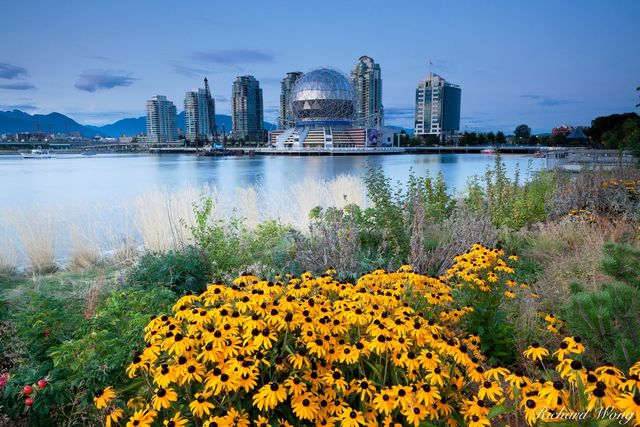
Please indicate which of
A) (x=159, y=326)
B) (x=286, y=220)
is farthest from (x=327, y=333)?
(x=286, y=220)

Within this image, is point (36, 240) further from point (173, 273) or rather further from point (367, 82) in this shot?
point (367, 82)

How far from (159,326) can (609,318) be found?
106 inches

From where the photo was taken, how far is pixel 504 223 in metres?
8.00

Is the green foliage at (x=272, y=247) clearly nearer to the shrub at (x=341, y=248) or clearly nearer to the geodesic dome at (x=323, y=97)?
the shrub at (x=341, y=248)

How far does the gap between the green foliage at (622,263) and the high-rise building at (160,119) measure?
590 ft

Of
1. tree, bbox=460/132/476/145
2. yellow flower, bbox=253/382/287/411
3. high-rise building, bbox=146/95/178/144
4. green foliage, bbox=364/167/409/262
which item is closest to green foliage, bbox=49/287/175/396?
yellow flower, bbox=253/382/287/411

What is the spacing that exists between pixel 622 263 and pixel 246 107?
189m

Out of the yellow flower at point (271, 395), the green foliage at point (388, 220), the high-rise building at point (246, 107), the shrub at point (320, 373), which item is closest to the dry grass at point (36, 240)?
the green foliage at point (388, 220)

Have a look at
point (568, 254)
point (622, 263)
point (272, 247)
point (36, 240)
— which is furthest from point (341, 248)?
point (36, 240)

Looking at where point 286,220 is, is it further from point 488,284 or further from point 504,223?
point 488,284

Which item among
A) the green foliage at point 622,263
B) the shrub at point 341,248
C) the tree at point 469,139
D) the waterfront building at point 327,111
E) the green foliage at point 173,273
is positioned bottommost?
the green foliage at point 173,273

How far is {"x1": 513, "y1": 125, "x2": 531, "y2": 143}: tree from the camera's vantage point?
103 m

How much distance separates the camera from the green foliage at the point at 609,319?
251 centimetres

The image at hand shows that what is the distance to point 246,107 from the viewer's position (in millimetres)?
183125
